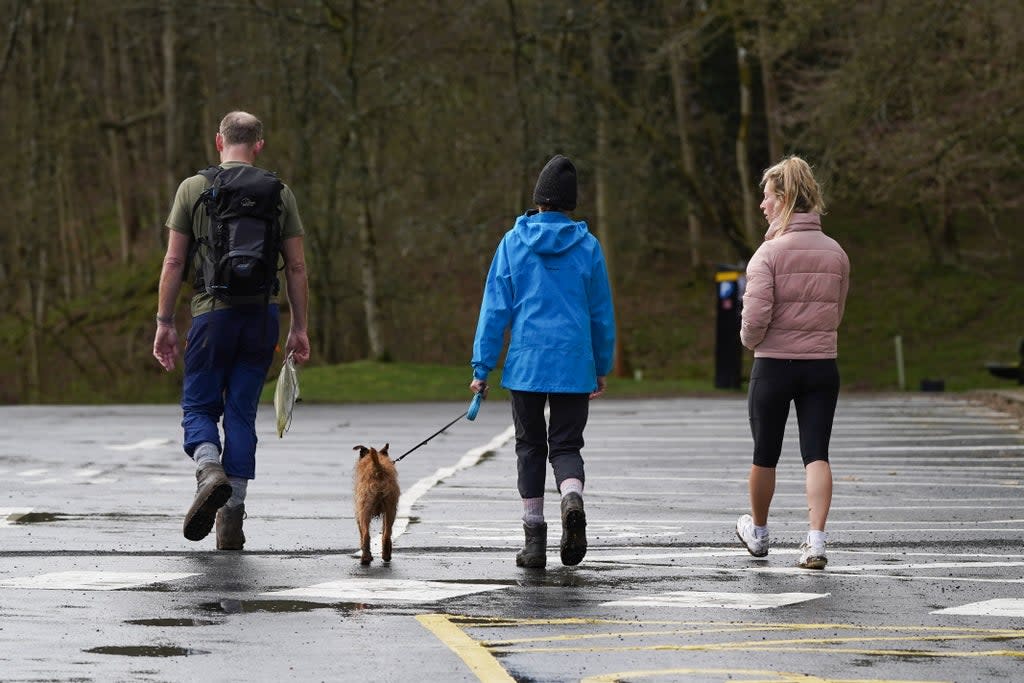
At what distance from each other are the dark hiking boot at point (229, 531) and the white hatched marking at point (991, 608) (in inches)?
140

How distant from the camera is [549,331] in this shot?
914 centimetres

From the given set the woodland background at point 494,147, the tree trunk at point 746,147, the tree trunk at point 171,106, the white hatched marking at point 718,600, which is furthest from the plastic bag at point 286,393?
the tree trunk at point 746,147

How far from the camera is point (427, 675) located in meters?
5.80

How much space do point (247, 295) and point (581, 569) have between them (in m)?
2.19

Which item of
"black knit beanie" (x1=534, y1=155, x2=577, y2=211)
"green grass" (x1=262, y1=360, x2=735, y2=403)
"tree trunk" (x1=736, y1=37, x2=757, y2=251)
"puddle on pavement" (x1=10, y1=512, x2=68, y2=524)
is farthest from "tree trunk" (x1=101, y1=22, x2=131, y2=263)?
"black knit beanie" (x1=534, y1=155, x2=577, y2=211)

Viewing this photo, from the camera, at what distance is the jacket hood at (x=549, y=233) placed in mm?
9180

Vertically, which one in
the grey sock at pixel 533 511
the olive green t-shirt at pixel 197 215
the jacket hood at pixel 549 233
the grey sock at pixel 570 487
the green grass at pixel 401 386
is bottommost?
the green grass at pixel 401 386

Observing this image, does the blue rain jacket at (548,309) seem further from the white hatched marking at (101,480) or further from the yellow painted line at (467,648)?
the white hatched marking at (101,480)

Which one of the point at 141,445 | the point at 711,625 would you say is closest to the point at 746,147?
the point at 141,445

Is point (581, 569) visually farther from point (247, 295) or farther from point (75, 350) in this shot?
point (75, 350)

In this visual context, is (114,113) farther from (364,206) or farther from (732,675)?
(732,675)

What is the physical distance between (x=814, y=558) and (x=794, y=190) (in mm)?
1756

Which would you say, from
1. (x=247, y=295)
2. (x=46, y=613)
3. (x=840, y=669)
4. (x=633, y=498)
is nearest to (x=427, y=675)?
(x=840, y=669)

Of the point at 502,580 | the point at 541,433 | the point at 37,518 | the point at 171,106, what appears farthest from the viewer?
the point at 171,106
